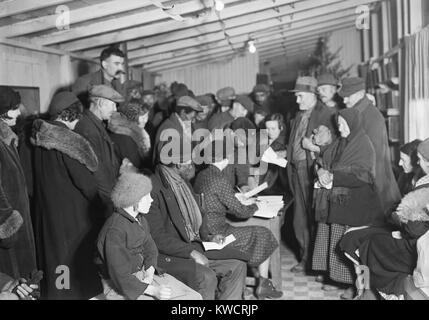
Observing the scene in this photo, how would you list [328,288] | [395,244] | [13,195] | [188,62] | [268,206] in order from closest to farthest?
1. [13,195]
2. [395,244]
3. [268,206]
4. [328,288]
5. [188,62]

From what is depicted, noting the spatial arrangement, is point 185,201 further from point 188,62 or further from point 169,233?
point 188,62

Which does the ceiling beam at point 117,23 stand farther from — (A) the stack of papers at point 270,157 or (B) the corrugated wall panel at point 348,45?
(B) the corrugated wall panel at point 348,45

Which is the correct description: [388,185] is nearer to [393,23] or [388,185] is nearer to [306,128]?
[306,128]

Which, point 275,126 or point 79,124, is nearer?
point 79,124

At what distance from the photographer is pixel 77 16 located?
179 inches

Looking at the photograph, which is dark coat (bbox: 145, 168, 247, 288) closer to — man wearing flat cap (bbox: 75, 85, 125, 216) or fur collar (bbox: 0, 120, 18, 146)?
man wearing flat cap (bbox: 75, 85, 125, 216)

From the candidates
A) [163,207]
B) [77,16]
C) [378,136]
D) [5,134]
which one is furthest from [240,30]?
[5,134]

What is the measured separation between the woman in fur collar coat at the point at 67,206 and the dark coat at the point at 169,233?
43cm

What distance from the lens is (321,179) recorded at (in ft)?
12.8

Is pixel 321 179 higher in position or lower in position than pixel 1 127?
lower

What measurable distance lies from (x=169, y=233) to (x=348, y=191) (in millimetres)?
1533
